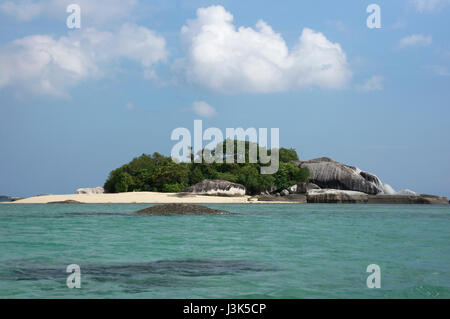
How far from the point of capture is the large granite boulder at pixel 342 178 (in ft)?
257

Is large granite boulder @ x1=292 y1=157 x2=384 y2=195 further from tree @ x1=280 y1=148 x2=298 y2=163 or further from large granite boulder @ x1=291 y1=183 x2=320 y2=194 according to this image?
tree @ x1=280 y1=148 x2=298 y2=163

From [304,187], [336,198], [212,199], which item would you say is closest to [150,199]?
[212,199]

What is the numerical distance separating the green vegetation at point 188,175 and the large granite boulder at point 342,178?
2.65 meters

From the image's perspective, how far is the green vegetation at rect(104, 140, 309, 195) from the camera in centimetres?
7811

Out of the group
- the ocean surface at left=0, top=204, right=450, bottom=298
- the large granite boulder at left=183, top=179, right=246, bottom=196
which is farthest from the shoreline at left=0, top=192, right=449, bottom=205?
the ocean surface at left=0, top=204, right=450, bottom=298

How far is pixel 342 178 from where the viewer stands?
3130 inches

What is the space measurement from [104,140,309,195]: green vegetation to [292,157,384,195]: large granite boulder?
2.65m

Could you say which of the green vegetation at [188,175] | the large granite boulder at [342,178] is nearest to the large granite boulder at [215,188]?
the green vegetation at [188,175]

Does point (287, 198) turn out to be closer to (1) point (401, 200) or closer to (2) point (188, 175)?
(1) point (401, 200)
